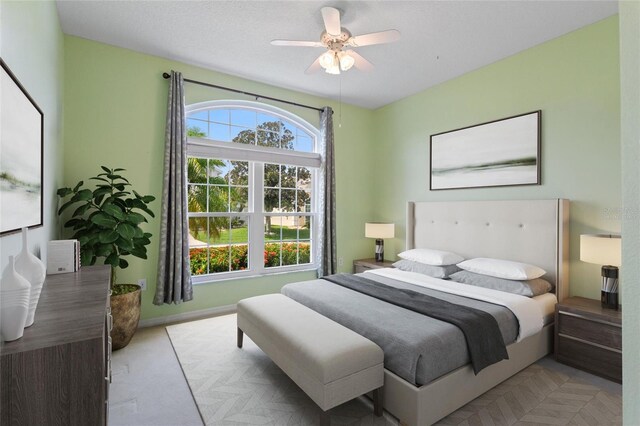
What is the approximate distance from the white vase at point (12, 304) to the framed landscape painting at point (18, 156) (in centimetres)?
44

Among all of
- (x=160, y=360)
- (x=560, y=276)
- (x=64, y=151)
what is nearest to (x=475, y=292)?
(x=560, y=276)

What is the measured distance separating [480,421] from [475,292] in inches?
42.4

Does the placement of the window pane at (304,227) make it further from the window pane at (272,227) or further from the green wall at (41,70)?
the green wall at (41,70)

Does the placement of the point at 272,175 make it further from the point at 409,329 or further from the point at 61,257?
the point at 409,329

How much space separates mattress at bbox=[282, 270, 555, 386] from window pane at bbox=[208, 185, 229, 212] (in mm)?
1530

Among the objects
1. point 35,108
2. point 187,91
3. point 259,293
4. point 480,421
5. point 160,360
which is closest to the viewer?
point 35,108

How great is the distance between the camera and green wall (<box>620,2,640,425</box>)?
65 centimetres

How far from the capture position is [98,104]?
309 centimetres

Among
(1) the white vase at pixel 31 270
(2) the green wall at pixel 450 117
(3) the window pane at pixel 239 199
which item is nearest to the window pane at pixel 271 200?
(3) the window pane at pixel 239 199

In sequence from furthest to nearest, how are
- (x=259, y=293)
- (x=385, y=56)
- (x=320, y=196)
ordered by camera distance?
1. (x=320, y=196)
2. (x=259, y=293)
3. (x=385, y=56)

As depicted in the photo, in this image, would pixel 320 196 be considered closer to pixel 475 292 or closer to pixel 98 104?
pixel 475 292

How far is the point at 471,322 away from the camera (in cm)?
205

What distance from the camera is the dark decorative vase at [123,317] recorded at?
266 cm

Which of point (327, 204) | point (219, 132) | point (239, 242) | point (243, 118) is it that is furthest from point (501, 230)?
point (219, 132)
